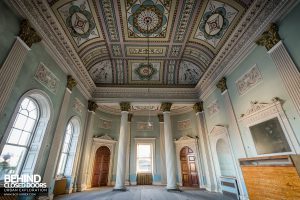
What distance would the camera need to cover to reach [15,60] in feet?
13.0

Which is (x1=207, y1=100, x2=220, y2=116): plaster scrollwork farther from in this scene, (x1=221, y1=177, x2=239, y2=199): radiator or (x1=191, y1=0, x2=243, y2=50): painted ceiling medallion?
(x1=221, y1=177, x2=239, y2=199): radiator

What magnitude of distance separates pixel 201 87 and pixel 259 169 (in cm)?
563

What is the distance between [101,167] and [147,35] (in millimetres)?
8705

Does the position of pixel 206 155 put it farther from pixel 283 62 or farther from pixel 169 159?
pixel 283 62

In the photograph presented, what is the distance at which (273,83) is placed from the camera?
4.36 m

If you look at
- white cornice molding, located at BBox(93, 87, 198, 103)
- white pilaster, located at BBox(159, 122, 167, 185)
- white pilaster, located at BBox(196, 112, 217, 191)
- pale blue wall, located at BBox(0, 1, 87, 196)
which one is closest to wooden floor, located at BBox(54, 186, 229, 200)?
white pilaster, located at BBox(196, 112, 217, 191)

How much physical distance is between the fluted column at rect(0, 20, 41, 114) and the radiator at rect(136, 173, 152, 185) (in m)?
8.82

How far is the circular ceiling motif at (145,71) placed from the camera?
8.98 metres

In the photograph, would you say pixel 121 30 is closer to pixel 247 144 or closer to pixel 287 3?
pixel 287 3

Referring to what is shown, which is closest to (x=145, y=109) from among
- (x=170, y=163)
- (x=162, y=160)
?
(x=162, y=160)

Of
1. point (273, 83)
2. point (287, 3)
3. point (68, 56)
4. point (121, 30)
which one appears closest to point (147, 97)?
point (121, 30)

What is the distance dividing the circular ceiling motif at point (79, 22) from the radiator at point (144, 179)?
9.23m

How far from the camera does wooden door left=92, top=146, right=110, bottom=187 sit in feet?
30.6

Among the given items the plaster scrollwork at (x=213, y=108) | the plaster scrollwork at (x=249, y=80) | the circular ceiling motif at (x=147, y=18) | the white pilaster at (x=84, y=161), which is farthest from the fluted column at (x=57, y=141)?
the plaster scrollwork at (x=249, y=80)
